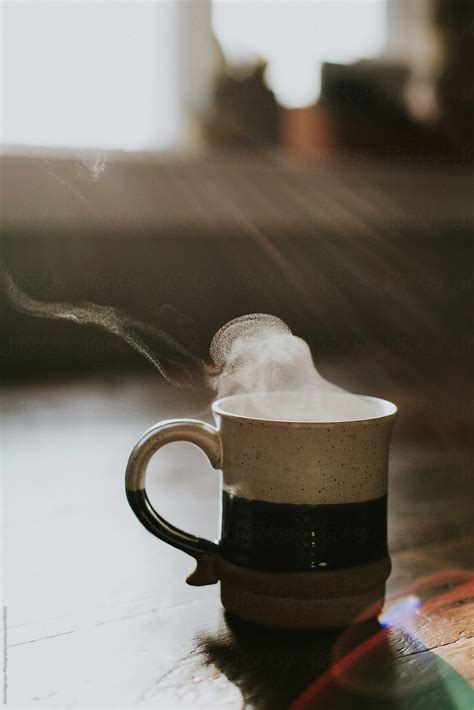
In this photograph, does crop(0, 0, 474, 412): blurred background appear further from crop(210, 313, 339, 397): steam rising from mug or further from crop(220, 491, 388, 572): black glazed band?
crop(220, 491, 388, 572): black glazed band

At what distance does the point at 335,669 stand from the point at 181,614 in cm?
11

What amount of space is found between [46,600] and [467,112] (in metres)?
2.28

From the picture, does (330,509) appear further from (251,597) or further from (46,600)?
(46,600)

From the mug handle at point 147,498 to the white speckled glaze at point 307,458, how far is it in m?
0.02

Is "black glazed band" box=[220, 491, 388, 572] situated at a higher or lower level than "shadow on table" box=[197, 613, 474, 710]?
higher

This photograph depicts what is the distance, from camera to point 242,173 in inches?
80.2

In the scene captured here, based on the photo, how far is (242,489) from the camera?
446 millimetres

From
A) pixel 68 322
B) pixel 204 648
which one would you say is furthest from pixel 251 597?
pixel 68 322

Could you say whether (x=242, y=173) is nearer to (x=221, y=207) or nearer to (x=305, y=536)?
(x=221, y=207)

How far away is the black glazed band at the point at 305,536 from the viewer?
422 millimetres

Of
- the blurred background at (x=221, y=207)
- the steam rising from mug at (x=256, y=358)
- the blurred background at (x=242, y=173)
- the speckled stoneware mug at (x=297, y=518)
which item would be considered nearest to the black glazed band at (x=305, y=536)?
the speckled stoneware mug at (x=297, y=518)

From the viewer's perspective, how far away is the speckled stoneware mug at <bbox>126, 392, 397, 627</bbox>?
16.5 inches

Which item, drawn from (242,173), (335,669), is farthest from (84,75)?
(335,669)

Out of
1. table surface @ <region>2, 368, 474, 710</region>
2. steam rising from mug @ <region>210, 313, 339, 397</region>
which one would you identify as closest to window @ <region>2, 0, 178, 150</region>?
table surface @ <region>2, 368, 474, 710</region>
